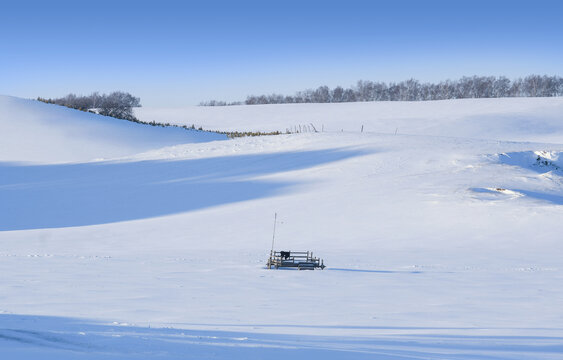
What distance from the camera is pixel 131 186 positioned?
3072 centimetres

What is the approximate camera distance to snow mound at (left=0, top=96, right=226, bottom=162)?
4316cm

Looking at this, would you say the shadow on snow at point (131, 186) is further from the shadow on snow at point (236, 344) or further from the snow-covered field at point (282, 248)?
the shadow on snow at point (236, 344)

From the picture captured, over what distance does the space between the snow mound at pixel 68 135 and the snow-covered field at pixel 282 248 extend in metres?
0.35

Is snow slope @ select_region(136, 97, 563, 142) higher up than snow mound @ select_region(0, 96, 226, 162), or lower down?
higher up

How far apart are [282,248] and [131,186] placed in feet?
42.7

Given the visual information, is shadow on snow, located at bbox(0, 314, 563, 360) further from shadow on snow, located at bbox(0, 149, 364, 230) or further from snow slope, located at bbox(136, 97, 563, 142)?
snow slope, located at bbox(136, 97, 563, 142)

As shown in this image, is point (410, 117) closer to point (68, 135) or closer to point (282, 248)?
point (68, 135)

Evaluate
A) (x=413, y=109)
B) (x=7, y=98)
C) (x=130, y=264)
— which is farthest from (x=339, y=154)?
(x=413, y=109)

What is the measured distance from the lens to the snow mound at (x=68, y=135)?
43156mm

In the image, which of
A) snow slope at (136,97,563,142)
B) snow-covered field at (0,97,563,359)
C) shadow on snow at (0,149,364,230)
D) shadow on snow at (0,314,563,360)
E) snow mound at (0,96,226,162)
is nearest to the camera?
shadow on snow at (0,314,563,360)

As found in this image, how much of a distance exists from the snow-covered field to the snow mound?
35 cm

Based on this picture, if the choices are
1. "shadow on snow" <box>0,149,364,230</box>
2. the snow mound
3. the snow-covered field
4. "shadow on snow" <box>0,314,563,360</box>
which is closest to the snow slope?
the snow mound

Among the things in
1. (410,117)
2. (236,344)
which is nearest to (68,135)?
(410,117)

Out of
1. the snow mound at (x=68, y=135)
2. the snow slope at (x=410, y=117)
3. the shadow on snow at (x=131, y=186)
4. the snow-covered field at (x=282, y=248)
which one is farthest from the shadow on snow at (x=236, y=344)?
the snow slope at (x=410, y=117)
